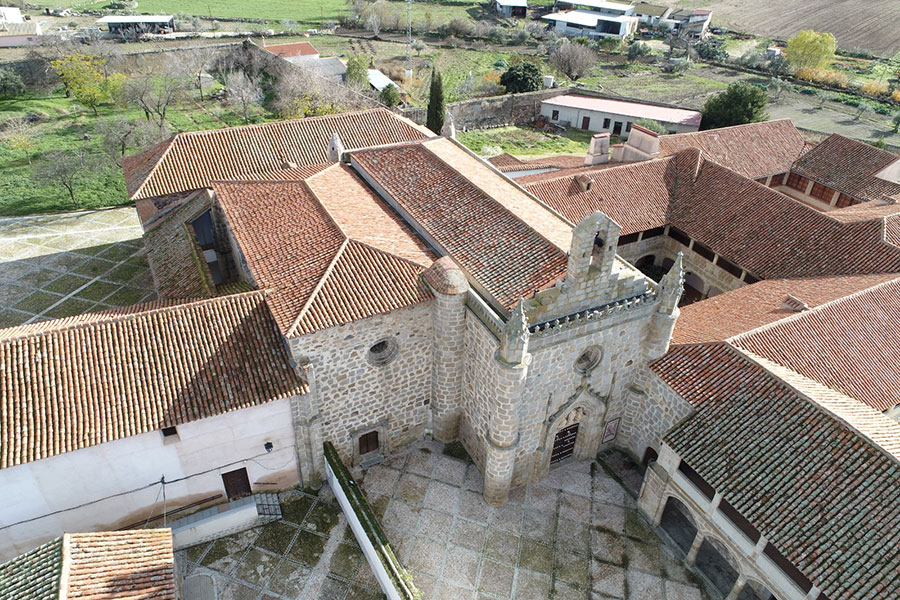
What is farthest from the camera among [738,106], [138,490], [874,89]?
[874,89]

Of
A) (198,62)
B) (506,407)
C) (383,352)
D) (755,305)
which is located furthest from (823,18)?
(383,352)

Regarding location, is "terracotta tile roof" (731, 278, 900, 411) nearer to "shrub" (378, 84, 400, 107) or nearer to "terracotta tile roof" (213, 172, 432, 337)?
"terracotta tile roof" (213, 172, 432, 337)

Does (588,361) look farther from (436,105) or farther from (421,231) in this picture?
(436,105)

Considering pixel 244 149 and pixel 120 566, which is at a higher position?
pixel 244 149

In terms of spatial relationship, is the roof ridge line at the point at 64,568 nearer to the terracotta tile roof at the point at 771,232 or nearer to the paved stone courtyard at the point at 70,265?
the paved stone courtyard at the point at 70,265

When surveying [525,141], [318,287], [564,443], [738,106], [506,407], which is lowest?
[525,141]

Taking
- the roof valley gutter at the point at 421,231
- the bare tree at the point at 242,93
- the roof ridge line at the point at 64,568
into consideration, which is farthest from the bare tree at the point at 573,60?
the roof ridge line at the point at 64,568
